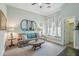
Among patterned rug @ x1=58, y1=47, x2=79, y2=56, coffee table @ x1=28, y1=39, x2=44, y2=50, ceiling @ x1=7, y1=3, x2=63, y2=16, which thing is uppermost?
ceiling @ x1=7, y1=3, x2=63, y2=16

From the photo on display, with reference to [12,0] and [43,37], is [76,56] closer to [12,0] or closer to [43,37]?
[43,37]

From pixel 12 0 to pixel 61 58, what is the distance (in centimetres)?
170

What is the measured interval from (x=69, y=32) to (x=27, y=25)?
3.26 ft

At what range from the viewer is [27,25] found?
229 cm

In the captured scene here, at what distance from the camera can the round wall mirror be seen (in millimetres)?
2248

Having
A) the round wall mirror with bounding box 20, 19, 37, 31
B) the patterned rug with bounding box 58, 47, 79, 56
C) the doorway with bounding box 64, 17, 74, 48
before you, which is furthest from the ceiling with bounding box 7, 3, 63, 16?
the patterned rug with bounding box 58, 47, 79, 56

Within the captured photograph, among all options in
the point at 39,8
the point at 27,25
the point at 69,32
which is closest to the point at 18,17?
the point at 27,25

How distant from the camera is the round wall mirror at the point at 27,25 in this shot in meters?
2.25

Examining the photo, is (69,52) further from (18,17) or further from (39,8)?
(18,17)

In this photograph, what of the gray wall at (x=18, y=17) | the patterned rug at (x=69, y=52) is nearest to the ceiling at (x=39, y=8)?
the gray wall at (x=18, y=17)

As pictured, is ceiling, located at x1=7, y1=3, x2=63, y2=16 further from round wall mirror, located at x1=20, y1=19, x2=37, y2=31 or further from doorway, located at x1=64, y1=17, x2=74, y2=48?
doorway, located at x1=64, y1=17, x2=74, y2=48

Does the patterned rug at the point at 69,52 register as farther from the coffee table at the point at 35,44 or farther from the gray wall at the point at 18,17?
the gray wall at the point at 18,17

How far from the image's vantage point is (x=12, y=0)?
2.15 m

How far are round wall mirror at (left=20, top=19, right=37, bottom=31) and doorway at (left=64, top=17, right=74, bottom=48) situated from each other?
0.75m
